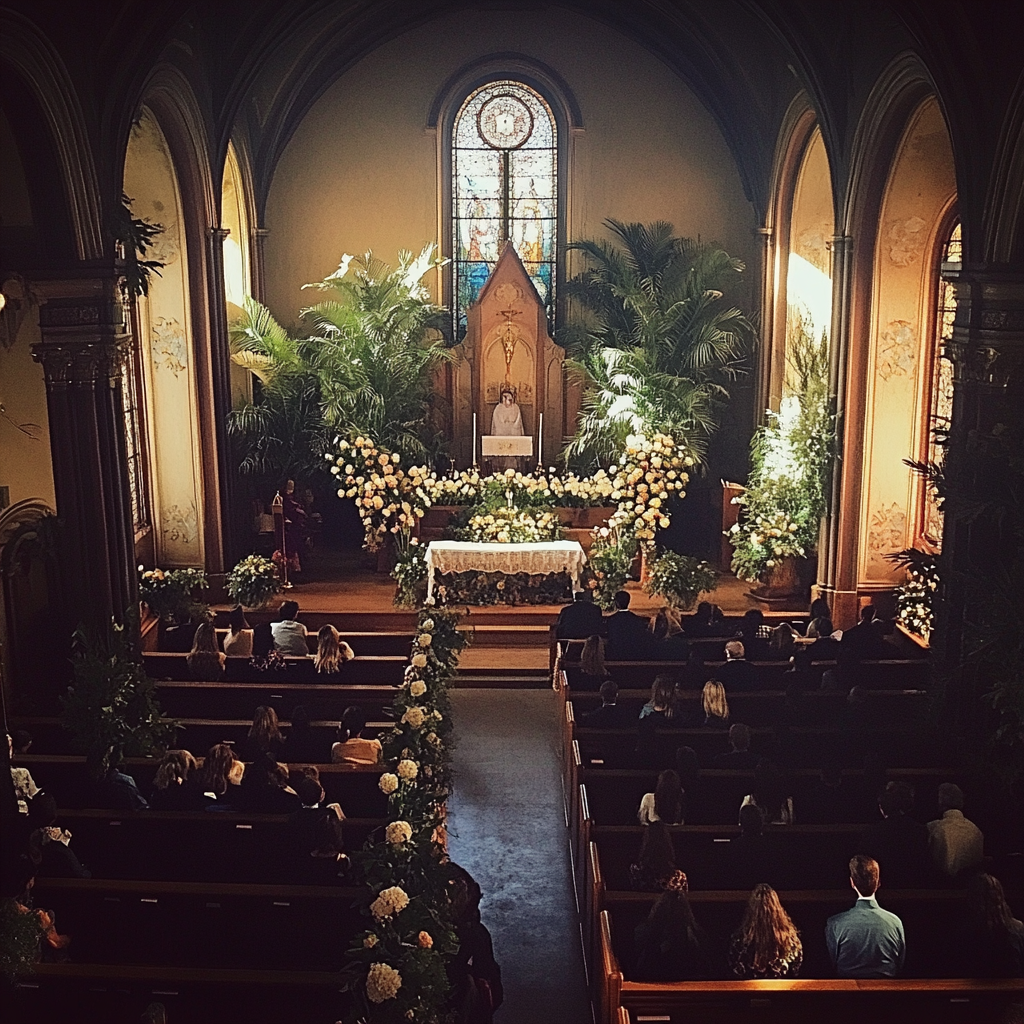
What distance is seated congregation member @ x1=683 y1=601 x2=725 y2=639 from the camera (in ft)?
40.0

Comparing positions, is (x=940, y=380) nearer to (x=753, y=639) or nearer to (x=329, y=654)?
(x=753, y=639)

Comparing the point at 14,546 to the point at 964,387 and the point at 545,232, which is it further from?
the point at 545,232

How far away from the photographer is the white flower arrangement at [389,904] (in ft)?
21.3

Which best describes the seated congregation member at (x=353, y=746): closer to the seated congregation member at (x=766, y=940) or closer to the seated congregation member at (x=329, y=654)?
the seated congregation member at (x=329, y=654)

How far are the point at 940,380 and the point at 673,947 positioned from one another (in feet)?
28.3

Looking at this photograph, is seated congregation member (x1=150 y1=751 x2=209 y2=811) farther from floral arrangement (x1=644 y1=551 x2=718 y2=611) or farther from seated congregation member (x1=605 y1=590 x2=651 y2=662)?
floral arrangement (x1=644 y1=551 x2=718 y2=611)

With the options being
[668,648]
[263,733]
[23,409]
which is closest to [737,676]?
[668,648]

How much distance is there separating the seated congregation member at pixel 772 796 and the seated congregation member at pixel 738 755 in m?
0.46

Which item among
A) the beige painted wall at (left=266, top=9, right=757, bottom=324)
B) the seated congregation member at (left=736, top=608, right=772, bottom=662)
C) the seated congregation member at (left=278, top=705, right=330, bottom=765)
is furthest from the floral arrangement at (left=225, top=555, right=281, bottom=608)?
the seated congregation member at (left=736, top=608, right=772, bottom=662)

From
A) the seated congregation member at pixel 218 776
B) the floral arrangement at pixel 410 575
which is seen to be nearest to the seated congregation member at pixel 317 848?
the seated congregation member at pixel 218 776

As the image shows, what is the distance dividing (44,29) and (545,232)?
32.2ft

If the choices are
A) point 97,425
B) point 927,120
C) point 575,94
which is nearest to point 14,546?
point 97,425

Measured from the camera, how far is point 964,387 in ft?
34.3

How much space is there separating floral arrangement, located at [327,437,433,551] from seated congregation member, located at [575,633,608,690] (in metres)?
4.94
